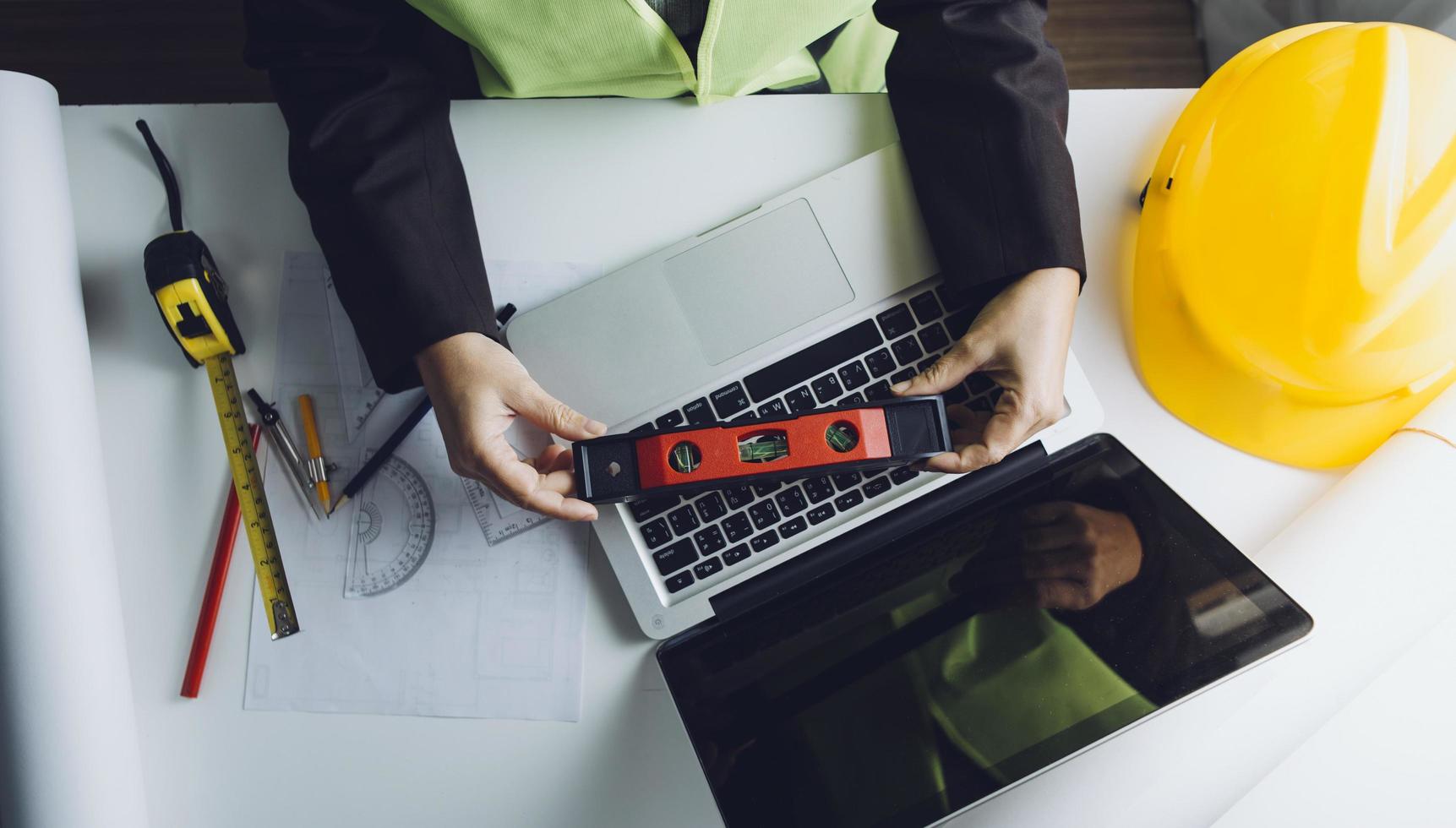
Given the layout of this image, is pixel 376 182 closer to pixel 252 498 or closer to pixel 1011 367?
pixel 252 498

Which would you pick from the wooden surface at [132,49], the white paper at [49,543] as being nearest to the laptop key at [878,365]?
the white paper at [49,543]

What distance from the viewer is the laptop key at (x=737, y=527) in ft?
1.95

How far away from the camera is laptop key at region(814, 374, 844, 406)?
0.61 metres

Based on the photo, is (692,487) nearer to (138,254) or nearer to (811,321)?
(811,321)

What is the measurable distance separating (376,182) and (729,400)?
312 mm

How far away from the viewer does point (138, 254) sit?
647mm

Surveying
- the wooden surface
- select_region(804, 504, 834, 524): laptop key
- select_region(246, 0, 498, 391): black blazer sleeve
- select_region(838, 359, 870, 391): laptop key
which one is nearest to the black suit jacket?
select_region(246, 0, 498, 391): black blazer sleeve

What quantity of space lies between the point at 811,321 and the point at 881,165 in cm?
14

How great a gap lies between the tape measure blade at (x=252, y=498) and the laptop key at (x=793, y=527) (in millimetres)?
372

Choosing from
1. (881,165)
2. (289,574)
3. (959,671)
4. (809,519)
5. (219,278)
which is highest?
(219,278)

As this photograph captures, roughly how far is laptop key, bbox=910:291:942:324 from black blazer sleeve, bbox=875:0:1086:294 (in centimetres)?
3

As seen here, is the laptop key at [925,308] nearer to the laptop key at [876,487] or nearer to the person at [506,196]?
the person at [506,196]

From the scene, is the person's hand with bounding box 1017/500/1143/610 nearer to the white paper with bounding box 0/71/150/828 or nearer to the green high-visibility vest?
the green high-visibility vest

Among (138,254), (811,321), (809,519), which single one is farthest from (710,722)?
(138,254)
